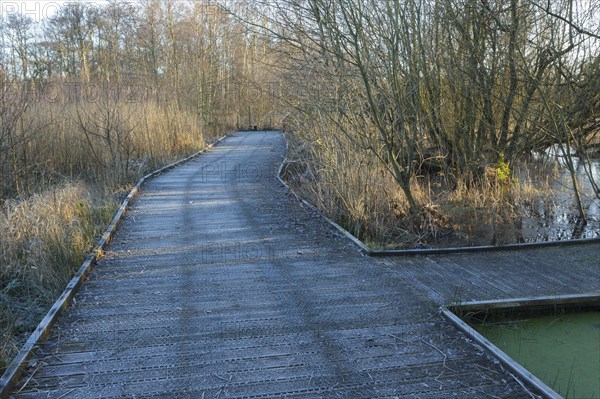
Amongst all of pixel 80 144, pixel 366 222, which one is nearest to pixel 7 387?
pixel 366 222

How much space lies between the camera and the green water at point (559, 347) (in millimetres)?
3492

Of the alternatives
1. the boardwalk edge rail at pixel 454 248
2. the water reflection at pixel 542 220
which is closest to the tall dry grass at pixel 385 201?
the water reflection at pixel 542 220

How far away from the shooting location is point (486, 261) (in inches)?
226

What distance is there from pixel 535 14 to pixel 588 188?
4.38 meters

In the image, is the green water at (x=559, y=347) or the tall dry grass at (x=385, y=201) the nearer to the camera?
the green water at (x=559, y=347)

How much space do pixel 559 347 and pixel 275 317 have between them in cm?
223

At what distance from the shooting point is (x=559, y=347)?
4012mm

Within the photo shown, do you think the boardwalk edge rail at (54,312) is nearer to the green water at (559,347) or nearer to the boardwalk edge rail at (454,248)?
the boardwalk edge rail at (454,248)

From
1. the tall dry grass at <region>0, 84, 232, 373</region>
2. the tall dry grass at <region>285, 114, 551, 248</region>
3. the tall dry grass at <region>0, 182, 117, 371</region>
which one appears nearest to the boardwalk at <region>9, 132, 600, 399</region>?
the tall dry grass at <region>0, 182, 117, 371</region>

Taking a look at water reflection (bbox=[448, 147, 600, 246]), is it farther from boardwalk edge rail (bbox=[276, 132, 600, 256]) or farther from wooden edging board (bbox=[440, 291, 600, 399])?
wooden edging board (bbox=[440, 291, 600, 399])

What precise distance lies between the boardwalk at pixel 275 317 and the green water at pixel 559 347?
0.38 meters

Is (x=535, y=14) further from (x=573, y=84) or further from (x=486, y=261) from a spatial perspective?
(x=486, y=261)

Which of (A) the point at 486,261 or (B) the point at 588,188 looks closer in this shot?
(A) the point at 486,261

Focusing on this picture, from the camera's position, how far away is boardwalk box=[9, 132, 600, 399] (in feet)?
10.5
